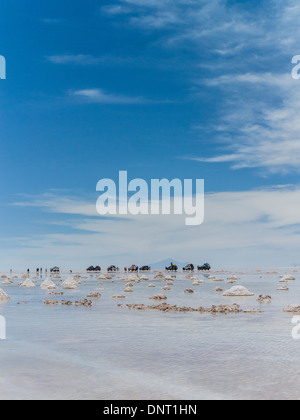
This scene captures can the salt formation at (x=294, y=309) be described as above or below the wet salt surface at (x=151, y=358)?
above

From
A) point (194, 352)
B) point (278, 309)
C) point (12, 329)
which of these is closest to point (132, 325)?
point (12, 329)

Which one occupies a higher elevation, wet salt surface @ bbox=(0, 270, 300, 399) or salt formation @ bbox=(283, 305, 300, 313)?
salt formation @ bbox=(283, 305, 300, 313)

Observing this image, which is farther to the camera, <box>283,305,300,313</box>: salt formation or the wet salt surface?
<box>283,305,300,313</box>: salt formation

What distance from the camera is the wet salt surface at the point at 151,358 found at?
32.1 ft

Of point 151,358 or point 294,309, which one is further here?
point 294,309

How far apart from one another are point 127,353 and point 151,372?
2.58m

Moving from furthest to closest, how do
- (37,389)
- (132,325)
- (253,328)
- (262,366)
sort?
(132,325), (253,328), (262,366), (37,389)

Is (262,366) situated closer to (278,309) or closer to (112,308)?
(278,309)

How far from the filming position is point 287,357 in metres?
13.1

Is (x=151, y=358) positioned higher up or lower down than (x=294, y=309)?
lower down

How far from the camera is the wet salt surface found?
9.78m

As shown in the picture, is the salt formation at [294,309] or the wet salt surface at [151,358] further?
the salt formation at [294,309]

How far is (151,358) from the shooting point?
13086mm

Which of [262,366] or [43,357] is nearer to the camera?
[262,366]
